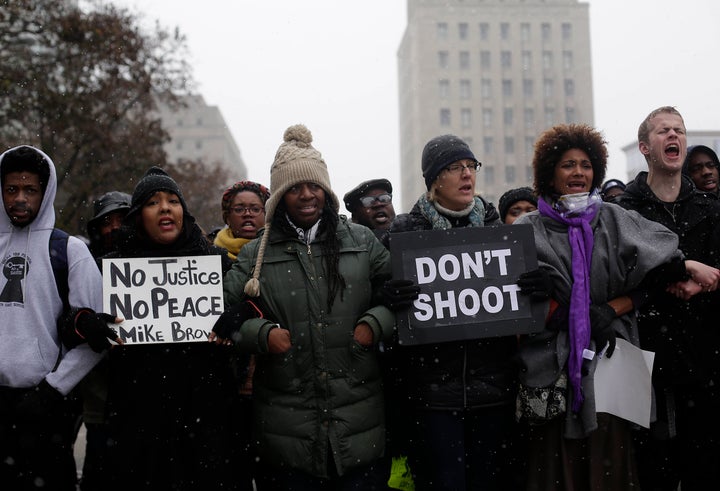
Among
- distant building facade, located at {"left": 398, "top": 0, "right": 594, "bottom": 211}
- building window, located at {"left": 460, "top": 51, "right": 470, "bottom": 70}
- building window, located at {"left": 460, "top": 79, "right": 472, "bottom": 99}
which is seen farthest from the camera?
building window, located at {"left": 460, "top": 51, "right": 470, "bottom": 70}

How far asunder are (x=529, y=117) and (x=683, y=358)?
292 ft

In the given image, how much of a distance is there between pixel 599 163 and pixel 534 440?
1670mm

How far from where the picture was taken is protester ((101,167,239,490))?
373 cm

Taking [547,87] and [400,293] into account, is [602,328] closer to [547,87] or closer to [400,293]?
[400,293]

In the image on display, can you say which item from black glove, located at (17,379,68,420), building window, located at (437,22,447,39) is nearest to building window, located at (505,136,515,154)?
building window, located at (437,22,447,39)

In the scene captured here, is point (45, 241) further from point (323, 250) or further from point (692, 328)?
point (692, 328)

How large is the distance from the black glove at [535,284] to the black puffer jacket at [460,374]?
1.16 feet

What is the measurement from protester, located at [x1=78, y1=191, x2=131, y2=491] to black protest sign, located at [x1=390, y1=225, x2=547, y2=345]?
177 centimetres

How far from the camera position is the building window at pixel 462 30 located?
89938 mm

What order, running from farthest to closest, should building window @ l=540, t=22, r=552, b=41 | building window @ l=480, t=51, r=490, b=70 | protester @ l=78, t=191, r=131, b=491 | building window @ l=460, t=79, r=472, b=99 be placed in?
building window @ l=480, t=51, r=490, b=70 < building window @ l=540, t=22, r=552, b=41 < building window @ l=460, t=79, r=472, b=99 < protester @ l=78, t=191, r=131, b=491

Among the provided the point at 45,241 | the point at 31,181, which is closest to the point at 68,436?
the point at 45,241

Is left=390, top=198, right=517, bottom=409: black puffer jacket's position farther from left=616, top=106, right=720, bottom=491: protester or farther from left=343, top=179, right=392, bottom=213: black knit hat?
left=343, top=179, right=392, bottom=213: black knit hat

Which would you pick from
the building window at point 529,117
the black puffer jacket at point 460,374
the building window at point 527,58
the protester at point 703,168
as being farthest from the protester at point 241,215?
the building window at point 527,58

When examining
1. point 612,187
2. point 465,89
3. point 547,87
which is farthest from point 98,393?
point 547,87
